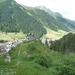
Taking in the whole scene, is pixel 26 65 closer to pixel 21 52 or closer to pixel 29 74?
pixel 29 74

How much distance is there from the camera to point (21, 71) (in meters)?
102

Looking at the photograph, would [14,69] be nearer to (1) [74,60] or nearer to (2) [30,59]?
(2) [30,59]

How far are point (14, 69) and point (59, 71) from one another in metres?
25.5

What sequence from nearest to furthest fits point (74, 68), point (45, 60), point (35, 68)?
→ point (35, 68) → point (74, 68) → point (45, 60)

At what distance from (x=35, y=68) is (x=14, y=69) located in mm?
13769

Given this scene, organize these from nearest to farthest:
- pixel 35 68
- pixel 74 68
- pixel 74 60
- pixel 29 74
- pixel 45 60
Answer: pixel 29 74 → pixel 35 68 → pixel 74 68 → pixel 45 60 → pixel 74 60

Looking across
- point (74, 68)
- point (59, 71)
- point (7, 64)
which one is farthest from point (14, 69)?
point (74, 68)

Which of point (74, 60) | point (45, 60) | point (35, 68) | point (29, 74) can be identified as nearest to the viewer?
point (29, 74)

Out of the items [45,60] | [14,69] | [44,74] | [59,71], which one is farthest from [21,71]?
[45,60]

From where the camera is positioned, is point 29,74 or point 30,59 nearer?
point 29,74

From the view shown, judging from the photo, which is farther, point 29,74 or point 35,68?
point 35,68

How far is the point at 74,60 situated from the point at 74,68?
927 inches

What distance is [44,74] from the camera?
10538cm

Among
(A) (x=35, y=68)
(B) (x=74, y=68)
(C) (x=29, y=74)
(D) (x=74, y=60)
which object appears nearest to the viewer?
(C) (x=29, y=74)
